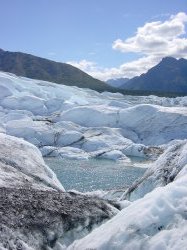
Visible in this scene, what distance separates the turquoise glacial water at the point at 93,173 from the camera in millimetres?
39078

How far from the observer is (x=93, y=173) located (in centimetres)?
4578

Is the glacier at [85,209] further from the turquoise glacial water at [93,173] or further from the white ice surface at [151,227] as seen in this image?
the turquoise glacial water at [93,173]

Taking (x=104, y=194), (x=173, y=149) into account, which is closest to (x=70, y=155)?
(x=104, y=194)

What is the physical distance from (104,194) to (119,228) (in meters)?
14.3

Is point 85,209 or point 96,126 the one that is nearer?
point 85,209

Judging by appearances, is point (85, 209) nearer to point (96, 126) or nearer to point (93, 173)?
point (93, 173)

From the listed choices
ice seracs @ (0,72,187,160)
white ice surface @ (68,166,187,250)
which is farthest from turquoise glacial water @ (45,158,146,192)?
white ice surface @ (68,166,187,250)

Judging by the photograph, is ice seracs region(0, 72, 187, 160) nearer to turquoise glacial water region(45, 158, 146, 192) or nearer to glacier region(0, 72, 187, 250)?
turquoise glacial water region(45, 158, 146, 192)

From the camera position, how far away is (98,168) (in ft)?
162

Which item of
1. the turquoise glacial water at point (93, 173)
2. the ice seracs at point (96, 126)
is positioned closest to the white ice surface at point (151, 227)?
the turquoise glacial water at point (93, 173)

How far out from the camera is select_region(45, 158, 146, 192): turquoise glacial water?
3908 centimetres

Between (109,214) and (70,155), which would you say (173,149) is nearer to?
(109,214)

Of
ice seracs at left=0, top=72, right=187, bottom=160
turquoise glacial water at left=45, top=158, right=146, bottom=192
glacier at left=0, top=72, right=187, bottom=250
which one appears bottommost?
turquoise glacial water at left=45, top=158, right=146, bottom=192

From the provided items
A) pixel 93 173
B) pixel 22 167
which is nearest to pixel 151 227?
pixel 22 167
